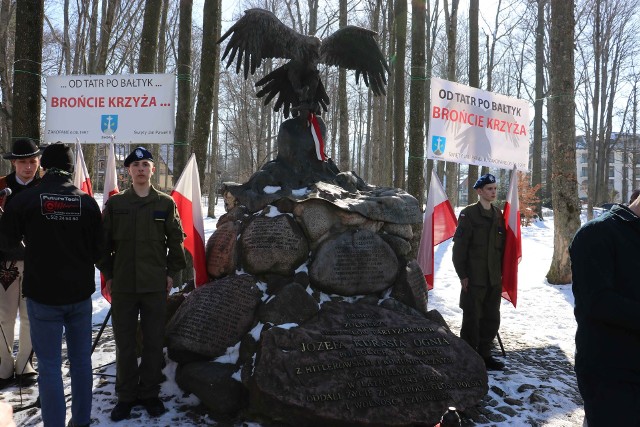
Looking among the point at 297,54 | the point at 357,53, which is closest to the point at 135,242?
the point at 297,54

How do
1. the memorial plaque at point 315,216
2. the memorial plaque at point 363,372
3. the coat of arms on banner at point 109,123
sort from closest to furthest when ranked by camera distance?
the memorial plaque at point 363,372
the memorial plaque at point 315,216
the coat of arms on banner at point 109,123

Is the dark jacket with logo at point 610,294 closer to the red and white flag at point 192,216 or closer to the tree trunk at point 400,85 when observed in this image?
the red and white flag at point 192,216

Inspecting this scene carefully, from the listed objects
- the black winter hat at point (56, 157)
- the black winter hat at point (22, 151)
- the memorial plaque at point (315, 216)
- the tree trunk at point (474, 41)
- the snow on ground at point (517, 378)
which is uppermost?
the tree trunk at point (474, 41)

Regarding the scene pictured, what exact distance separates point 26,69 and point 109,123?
1655 millimetres

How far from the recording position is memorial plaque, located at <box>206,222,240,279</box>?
4797mm

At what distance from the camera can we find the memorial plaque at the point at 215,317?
405 cm

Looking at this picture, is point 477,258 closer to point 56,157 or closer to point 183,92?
point 56,157

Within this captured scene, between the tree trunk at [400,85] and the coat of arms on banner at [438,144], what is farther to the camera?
the tree trunk at [400,85]

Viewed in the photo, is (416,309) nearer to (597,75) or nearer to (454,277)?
(454,277)

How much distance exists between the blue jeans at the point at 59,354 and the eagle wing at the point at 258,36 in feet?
9.76

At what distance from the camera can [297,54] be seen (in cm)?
526

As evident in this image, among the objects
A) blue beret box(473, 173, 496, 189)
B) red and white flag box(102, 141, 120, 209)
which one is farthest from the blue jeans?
blue beret box(473, 173, 496, 189)

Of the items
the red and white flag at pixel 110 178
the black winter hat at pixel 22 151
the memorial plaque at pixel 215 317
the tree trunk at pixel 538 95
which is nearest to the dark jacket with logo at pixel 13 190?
the black winter hat at pixel 22 151

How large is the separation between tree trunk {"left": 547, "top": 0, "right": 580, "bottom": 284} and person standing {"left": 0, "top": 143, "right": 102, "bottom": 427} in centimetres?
800
